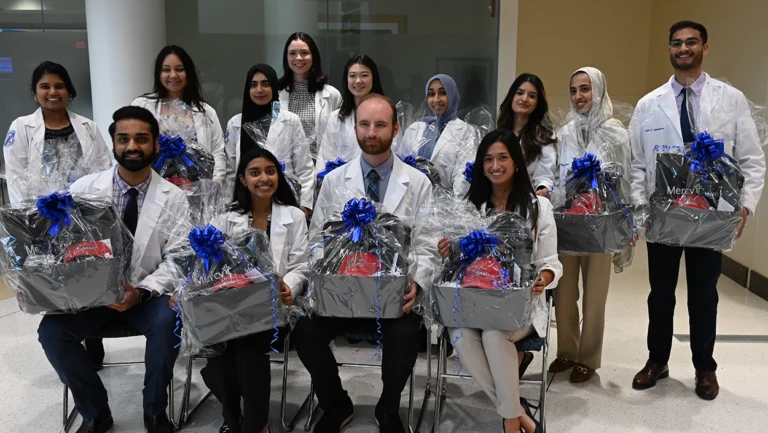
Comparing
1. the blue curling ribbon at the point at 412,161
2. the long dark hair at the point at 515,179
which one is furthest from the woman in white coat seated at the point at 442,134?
the long dark hair at the point at 515,179

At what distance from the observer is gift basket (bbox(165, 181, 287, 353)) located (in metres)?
2.31

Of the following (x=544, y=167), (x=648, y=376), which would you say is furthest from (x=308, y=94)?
(x=648, y=376)

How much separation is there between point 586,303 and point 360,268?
1.38 meters

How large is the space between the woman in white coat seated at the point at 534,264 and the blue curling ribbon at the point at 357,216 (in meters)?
0.32

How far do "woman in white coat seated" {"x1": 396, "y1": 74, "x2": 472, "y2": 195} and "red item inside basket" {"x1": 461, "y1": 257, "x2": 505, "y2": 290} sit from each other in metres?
1.05

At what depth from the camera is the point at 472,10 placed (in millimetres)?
5543

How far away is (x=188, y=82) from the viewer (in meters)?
3.55

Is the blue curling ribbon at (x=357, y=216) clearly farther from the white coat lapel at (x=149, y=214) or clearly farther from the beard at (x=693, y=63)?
the beard at (x=693, y=63)

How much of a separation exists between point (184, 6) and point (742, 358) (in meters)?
5.01

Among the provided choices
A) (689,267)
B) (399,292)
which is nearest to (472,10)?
(689,267)

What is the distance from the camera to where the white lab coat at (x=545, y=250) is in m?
2.66

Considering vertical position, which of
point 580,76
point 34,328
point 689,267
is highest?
point 580,76

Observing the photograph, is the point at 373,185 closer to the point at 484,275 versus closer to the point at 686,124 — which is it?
the point at 484,275

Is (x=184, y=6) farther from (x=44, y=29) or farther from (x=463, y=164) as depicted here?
(x=463, y=164)
